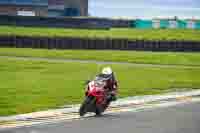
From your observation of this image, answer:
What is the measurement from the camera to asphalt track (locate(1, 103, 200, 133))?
48.6 feet

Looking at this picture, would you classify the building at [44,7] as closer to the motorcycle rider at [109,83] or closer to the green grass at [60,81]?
the green grass at [60,81]

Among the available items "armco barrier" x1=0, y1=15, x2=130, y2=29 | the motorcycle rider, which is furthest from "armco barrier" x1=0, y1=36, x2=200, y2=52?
the motorcycle rider

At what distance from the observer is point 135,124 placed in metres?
16.3

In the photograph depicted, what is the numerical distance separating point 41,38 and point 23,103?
1274 inches

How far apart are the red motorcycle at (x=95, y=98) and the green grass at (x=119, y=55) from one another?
79.7ft

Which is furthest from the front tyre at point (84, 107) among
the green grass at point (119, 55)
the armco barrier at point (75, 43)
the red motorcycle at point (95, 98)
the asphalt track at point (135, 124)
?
the armco barrier at point (75, 43)

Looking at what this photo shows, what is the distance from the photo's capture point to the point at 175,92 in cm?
2527

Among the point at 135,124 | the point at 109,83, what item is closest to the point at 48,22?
the point at 109,83

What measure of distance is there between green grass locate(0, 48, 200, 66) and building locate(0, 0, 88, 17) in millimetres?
53517

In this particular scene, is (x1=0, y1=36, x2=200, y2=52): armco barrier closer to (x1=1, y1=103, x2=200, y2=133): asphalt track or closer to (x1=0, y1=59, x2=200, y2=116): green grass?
(x1=0, y1=59, x2=200, y2=116): green grass

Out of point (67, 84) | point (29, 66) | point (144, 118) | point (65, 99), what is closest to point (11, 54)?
point (29, 66)

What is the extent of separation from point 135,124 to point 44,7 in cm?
9462

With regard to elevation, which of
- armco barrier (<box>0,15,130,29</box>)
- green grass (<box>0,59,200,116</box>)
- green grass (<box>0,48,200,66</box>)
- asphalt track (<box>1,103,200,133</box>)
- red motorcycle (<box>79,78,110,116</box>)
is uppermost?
red motorcycle (<box>79,78,110,116</box>)

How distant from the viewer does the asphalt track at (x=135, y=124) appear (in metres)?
14.8
